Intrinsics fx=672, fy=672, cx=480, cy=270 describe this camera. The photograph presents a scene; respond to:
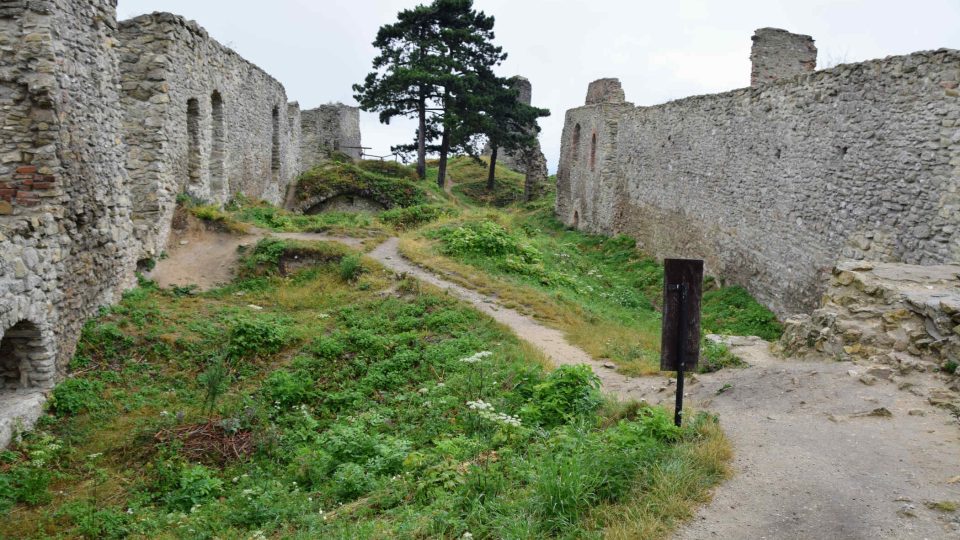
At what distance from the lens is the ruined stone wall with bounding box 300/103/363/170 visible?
31062 mm

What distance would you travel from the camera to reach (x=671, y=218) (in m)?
20.0

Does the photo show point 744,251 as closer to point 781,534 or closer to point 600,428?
point 600,428

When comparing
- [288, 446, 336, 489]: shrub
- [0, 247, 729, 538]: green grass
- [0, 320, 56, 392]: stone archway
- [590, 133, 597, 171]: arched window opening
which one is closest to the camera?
[0, 247, 729, 538]: green grass

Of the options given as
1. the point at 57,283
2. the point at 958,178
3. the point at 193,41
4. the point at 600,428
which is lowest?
the point at 600,428

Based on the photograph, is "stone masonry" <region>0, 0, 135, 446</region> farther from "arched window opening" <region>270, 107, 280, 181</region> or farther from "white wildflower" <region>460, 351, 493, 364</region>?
"arched window opening" <region>270, 107, 280, 181</region>

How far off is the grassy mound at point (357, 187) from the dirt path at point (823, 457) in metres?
18.5

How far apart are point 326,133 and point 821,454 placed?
29.8 metres

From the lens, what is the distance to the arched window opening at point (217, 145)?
55.9 feet

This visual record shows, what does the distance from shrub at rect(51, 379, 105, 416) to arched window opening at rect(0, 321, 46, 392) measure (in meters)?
0.25

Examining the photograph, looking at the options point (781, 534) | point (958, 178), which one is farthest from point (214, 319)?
point (958, 178)

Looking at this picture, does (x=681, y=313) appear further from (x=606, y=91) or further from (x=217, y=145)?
(x=606, y=91)

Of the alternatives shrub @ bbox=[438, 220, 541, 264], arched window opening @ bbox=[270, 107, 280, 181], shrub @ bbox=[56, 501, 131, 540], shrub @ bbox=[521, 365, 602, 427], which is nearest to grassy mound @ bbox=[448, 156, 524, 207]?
arched window opening @ bbox=[270, 107, 280, 181]

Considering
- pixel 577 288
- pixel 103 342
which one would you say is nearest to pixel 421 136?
pixel 577 288

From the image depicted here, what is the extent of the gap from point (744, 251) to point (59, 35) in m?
13.4
